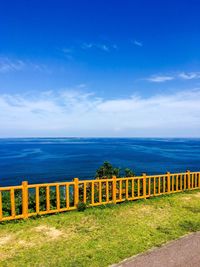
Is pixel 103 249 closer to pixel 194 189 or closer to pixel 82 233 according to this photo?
pixel 82 233

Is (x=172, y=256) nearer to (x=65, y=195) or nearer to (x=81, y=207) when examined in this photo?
(x=81, y=207)

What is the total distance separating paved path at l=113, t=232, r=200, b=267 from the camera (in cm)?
461

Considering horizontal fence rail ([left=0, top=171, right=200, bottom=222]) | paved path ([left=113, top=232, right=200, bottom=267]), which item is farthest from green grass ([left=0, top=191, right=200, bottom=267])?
horizontal fence rail ([left=0, top=171, right=200, bottom=222])

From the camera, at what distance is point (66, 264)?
4.73m

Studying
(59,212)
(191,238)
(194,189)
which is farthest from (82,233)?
(194,189)

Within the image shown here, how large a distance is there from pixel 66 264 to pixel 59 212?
359cm

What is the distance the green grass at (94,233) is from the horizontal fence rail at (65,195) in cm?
35

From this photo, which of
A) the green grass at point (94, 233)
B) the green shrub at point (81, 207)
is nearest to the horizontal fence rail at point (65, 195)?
the green shrub at point (81, 207)

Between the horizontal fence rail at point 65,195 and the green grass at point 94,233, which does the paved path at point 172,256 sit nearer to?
the green grass at point 94,233

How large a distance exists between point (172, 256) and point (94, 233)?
219cm

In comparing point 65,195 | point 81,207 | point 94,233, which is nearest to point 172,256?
point 94,233

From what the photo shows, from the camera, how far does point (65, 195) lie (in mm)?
8836

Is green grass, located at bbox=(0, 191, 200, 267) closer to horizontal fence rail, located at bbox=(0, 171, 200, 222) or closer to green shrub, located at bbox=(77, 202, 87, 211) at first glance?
green shrub, located at bbox=(77, 202, 87, 211)

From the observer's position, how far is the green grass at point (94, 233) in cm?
503
